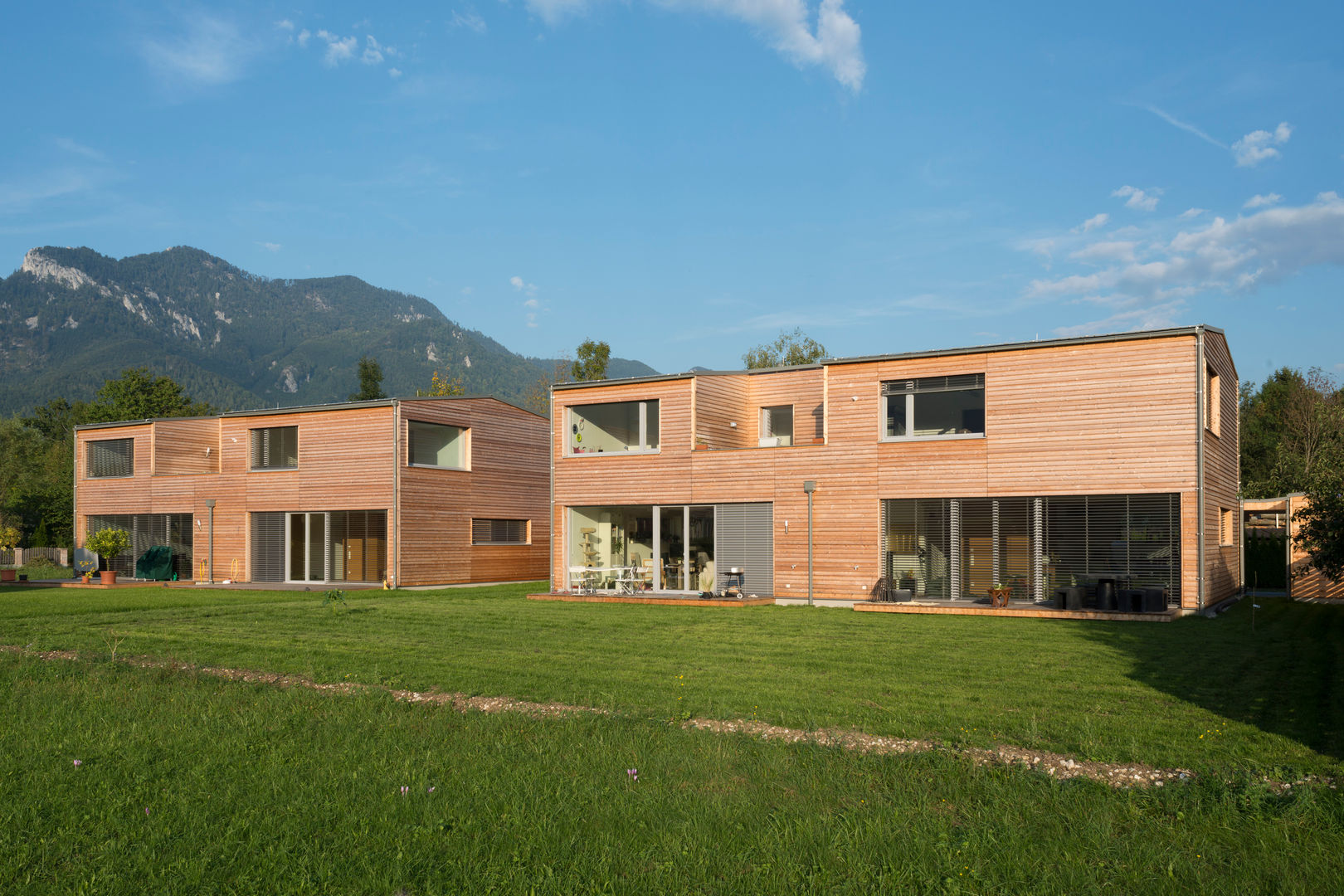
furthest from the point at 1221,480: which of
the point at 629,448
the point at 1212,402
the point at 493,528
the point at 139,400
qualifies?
the point at 139,400

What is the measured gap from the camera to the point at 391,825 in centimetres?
510

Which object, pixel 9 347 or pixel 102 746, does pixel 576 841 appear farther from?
pixel 9 347

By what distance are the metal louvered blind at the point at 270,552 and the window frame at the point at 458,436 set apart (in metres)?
4.81

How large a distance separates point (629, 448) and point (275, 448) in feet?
39.5

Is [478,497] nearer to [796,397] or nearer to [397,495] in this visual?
[397,495]

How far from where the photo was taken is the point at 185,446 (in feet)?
105

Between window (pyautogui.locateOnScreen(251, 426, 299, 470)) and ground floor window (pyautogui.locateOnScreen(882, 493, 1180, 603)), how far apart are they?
17.7 m

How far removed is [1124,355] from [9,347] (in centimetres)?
21909

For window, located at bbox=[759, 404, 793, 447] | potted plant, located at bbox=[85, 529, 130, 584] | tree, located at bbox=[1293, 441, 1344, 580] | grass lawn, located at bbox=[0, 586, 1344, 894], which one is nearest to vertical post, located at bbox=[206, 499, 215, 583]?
potted plant, located at bbox=[85, 529, 130, 584]

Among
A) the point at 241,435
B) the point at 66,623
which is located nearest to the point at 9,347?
the point at 241,435

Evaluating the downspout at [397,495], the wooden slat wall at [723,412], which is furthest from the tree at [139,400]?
the wooden slat wall at [723,412]

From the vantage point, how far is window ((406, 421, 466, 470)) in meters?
27.0

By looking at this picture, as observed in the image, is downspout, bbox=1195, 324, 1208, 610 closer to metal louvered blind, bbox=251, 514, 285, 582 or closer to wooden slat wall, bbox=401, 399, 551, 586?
wooden slat wall, bbox=401, 399, 551, 586

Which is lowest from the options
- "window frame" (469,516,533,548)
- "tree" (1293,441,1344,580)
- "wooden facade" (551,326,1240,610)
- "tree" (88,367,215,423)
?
"window frame" (469,516,533,548)
